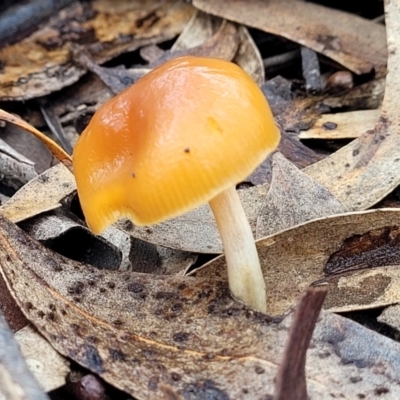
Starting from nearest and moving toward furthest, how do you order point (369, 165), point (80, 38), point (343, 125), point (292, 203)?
point (292, 203), point (369, 165), point (343, 125), point (80, 38)

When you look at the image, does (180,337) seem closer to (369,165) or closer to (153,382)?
(153,382)

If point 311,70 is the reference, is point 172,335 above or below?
below

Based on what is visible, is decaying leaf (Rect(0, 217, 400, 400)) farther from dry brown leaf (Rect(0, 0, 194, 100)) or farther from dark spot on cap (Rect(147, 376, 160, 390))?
dry brown leaf (Rect(0, 0, 194, 100))

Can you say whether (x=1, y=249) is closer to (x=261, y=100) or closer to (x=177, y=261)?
(x=177, y=261)

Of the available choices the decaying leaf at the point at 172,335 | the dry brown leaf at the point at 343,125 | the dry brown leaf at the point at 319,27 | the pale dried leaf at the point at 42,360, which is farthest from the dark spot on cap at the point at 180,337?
the dry brown leaf at the point at 319,27

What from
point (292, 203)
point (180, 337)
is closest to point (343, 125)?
point (292, 203)
